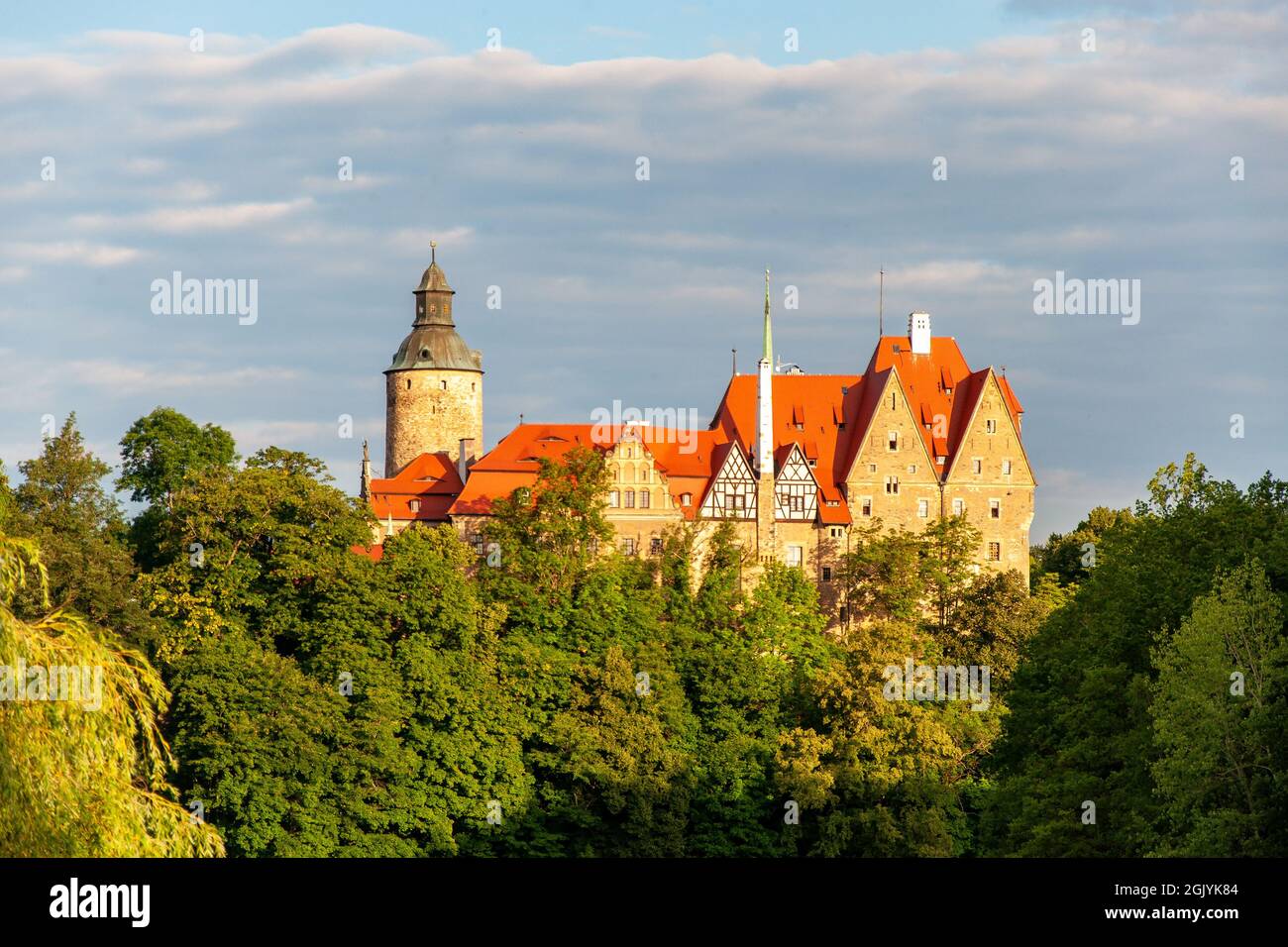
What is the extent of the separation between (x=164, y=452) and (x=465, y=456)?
16.8 meters

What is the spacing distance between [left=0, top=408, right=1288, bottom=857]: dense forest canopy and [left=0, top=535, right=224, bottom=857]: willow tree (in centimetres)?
2071

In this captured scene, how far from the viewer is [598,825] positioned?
222ft

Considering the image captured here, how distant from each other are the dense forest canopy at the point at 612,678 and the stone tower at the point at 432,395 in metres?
15.9

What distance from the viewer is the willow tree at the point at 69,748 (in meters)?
25.6

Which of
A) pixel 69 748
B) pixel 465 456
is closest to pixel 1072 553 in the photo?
pixel 465 456

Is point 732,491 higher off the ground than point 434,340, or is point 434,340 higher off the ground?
point 434,340

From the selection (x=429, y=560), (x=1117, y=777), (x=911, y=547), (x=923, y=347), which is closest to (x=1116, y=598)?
(x=1117, y=777)

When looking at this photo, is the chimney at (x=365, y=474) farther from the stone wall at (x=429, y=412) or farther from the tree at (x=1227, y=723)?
the tree at (x=1227, y=723)

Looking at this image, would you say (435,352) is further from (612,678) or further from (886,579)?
(612,678)

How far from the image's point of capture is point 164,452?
8794 cm

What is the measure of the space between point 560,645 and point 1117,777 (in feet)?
98.9

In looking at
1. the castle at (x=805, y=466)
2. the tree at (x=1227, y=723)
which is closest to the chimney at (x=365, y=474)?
the castle at (x=805, y=466)

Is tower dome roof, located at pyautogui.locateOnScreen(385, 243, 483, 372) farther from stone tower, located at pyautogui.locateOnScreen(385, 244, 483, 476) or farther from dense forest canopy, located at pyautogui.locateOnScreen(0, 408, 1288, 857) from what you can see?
dense forest canopy, located at pyautogui.locateOnScreen(0, 408, 1288, 857)
